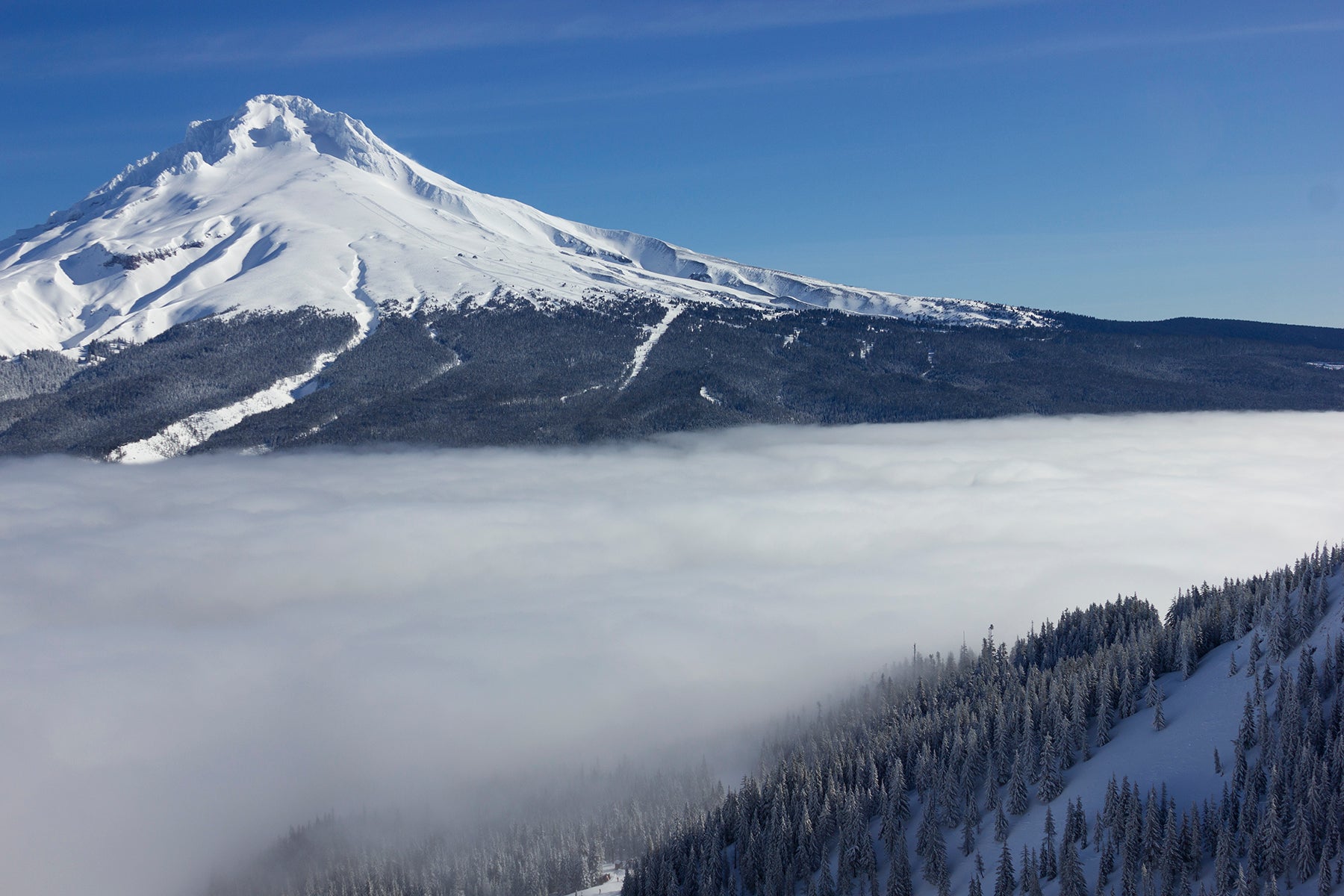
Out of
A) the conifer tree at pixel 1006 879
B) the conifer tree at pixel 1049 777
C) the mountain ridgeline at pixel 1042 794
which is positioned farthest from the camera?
the conifer tree at pixel 1049 777

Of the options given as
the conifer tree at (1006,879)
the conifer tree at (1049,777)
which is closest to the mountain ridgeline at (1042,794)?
the conifer tree at (1049,777)

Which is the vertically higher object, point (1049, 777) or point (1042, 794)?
point (1049, 777)

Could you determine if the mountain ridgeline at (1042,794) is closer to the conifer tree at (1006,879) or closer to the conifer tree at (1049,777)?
the conifer tree at (1049,777)

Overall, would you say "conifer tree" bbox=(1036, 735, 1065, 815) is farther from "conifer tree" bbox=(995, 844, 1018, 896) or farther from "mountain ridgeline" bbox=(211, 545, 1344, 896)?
"conifer tree" bbox=(995, 844, 1018, 896)

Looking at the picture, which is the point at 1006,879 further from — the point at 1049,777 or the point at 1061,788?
the point at 1061,788

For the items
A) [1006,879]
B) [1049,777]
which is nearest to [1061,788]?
[1049,777]

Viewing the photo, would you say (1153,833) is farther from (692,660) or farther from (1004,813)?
(692,660)
